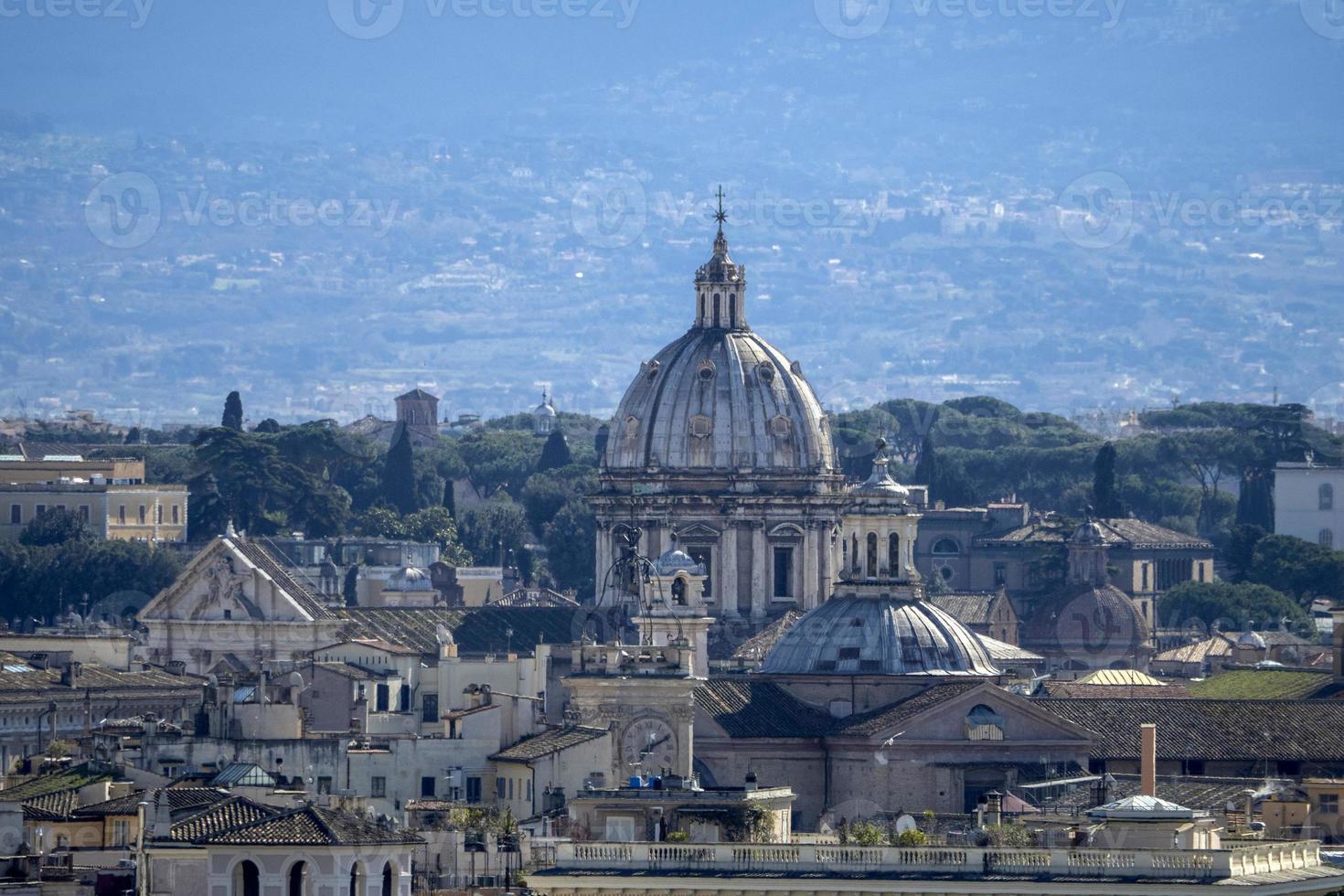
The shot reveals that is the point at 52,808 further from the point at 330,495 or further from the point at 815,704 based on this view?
the point at 330,495

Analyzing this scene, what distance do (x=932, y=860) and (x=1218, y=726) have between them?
49.6m

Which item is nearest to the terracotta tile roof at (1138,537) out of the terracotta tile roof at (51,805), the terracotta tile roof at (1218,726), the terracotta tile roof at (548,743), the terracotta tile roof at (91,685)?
the terracotta tile roof at (91,685)

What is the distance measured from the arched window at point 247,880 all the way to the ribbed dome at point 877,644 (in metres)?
53.2

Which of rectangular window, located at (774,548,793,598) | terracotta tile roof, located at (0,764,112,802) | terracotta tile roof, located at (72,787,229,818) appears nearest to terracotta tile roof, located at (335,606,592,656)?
rectangular window, located at (774,548,793,598)

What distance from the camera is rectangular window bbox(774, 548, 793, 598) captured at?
466 feet

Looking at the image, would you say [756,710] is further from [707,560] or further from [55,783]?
[707,560]

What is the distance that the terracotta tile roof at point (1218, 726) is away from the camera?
99750 millimetres

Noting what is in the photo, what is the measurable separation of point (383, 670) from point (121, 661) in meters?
8.81

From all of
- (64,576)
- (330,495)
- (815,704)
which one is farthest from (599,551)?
(330,495)

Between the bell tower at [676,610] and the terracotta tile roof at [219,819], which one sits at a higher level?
the bell tower at [676,610]

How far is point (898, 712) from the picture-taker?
105 metres

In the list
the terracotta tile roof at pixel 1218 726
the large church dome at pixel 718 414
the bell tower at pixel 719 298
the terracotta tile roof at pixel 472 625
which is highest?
the bell tower at pixel 719 298

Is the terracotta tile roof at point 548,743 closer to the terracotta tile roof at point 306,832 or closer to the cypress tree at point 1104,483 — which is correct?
the terracotta tile roof at point 306,832

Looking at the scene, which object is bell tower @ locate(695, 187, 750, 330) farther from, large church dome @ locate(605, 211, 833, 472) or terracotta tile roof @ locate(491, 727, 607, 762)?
terracotta tile roof @ locate(491, 727, 607, 762)
